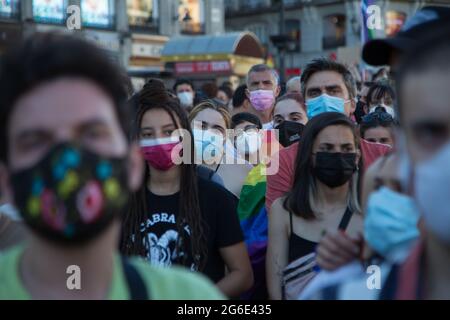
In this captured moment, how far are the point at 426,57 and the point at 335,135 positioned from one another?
2.10 meters

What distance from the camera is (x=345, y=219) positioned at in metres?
3.54

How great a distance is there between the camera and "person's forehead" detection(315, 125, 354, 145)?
3.75 meters

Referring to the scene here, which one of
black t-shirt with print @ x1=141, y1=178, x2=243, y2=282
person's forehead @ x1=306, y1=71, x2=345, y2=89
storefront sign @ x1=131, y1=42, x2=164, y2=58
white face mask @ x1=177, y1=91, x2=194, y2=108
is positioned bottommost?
black t-shirt with print @ x1=141, y1=178, x2=243, y2=282

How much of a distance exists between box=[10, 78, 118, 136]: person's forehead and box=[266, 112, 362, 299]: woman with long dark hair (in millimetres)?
1998

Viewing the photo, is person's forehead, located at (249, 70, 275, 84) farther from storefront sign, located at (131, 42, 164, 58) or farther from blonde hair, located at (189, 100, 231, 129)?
storefront sign, located at (131, 42, 164, 58)

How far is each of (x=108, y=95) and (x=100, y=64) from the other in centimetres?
8

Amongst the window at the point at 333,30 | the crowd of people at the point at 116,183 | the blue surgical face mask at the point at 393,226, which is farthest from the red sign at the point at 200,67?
the blue surgical face mask at the point at 393,226

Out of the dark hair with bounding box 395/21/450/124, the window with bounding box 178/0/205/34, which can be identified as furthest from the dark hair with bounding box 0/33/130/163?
the window with bounding box 178/0/205/34
